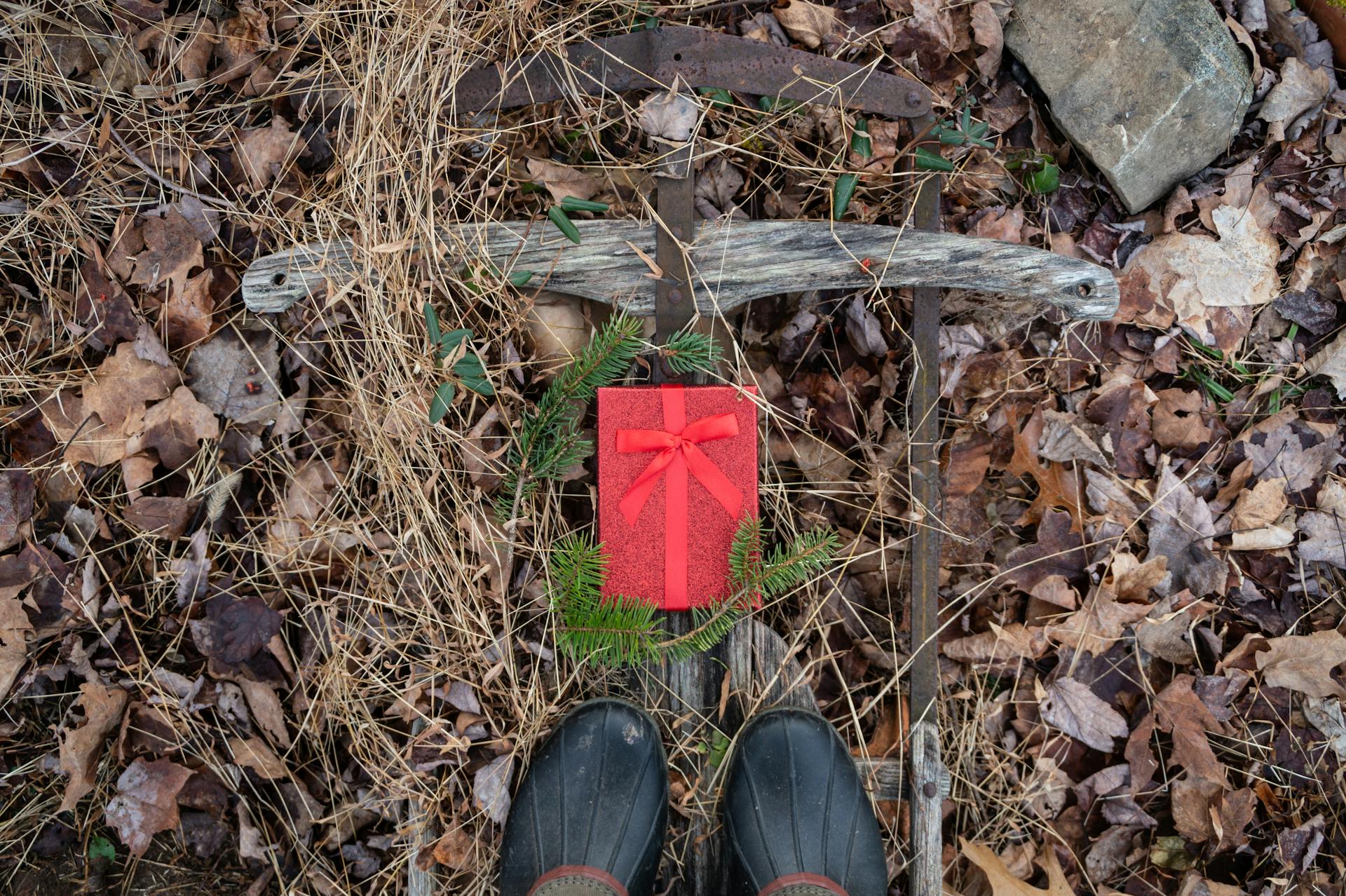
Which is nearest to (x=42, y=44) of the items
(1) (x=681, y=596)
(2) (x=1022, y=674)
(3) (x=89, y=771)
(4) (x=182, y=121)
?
(4) (x=182, y=121)

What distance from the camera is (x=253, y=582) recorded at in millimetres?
2150

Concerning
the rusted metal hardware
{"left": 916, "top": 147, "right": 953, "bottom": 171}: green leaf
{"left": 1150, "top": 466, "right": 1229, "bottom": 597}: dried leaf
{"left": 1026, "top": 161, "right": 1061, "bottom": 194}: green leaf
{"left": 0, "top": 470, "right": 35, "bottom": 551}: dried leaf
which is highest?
the rusted metal hardware

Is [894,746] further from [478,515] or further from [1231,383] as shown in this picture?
[1231,383]

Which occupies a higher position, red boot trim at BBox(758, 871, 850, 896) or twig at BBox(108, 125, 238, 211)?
twig at BBox(108, 125, 238, 211)

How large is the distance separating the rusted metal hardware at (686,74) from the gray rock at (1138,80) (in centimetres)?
60

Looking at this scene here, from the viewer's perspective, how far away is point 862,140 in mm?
2166

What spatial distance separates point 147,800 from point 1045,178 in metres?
3.00

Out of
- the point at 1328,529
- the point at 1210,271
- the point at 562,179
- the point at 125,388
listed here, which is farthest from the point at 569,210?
the point at 1328,529

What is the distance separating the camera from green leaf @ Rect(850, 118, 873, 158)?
2.16 metres

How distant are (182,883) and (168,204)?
1.83 m

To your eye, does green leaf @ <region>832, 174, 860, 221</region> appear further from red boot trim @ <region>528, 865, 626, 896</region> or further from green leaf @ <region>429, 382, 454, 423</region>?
red boot trim @ <region>528, 865, 626, 896</region>

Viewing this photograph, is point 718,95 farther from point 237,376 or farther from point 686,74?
point 237,376

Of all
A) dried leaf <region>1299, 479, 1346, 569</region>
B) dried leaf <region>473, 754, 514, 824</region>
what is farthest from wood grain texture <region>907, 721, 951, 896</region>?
dried leaf <region>1299, 479, 1346, 569</region>

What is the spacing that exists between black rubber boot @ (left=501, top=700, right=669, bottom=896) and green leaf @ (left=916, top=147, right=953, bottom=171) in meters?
1.62
